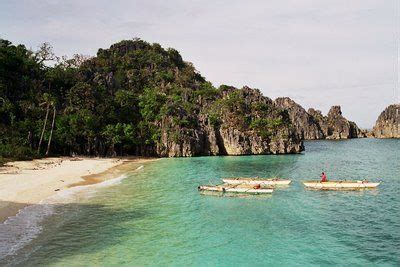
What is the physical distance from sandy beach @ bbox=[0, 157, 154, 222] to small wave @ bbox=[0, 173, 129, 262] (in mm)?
898

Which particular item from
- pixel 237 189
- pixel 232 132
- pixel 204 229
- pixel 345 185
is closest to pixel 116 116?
pixel 232 132

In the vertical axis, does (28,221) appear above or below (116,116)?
below

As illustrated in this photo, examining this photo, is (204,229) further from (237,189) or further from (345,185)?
(345,185)

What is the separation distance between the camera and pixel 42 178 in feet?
154

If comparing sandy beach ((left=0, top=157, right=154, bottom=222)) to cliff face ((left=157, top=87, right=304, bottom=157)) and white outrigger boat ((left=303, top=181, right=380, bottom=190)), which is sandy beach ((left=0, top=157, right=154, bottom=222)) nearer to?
cliff face ((left=157, top=87, right=304, bottom=157))

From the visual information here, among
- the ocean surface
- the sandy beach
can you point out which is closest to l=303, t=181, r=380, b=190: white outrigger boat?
the ocean surface

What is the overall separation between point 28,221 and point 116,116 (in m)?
62.6

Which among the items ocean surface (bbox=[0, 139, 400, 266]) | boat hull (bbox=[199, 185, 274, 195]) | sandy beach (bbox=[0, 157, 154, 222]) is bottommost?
ocean surface (bbox=[0, 139, 400, 266])

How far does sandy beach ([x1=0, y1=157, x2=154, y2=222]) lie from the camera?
34.9 meters

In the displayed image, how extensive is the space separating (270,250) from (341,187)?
75.1 ft

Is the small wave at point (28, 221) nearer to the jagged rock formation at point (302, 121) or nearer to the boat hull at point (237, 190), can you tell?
the boat hull at point (237, 190)

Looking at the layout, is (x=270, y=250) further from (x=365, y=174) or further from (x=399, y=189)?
(x=365, y=174)

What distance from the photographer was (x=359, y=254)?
22312 millimetres

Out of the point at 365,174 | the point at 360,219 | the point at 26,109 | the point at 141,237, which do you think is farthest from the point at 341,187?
the point at 26,109
